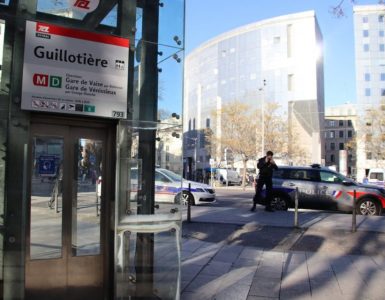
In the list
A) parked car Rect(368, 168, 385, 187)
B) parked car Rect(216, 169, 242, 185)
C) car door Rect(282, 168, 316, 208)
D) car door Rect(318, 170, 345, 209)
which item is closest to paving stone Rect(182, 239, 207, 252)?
car door Rect(282, 168, 316, 208)

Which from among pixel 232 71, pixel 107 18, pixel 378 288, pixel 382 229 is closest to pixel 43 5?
pixel 107 18

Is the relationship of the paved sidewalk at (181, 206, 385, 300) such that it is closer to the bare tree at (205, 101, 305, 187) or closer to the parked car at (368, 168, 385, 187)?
the parked car at (368, 168, 385, 187)

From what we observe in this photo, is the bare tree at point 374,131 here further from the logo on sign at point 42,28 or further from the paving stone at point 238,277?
the logo on sign at point 42,28

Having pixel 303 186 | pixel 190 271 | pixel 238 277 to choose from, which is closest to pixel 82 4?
pixel 190 271

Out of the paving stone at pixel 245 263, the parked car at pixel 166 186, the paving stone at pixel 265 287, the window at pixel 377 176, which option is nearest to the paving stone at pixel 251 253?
the paving stone at pixel 245 263

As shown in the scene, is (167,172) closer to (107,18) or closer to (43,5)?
(107,18)

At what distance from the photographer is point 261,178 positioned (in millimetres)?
13516

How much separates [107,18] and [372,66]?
94227mm

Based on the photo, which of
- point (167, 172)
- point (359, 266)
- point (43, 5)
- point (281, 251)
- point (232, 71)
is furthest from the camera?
point (232, 71)

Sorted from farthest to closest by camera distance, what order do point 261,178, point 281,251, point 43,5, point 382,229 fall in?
point 261,178, point 382,229, point 281,251, point 43,5

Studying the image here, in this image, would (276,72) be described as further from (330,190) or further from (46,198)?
(46,198)

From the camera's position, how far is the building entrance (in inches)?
183

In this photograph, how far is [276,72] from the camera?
8319 cm

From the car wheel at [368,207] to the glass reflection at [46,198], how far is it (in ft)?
39.4
